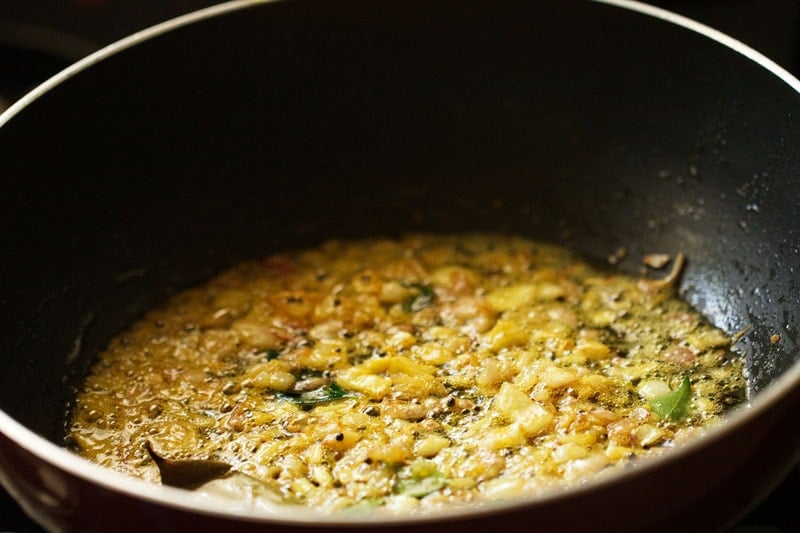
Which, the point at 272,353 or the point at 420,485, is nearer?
the point at 420,485

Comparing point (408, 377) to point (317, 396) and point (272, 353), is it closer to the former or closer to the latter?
point (317, 396)

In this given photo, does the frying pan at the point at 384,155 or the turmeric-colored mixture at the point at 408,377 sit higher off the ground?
the frying pan at the point at 384,155

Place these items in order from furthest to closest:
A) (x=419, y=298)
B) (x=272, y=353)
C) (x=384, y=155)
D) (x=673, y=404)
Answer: (x=384, y=155), (x=419, y=298), (x=272, y=353), (x=673, y=404)


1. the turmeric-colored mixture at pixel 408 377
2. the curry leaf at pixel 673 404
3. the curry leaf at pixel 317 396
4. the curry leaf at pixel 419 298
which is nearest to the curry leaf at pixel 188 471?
the turmeric-colored mixture at pixel 408 377

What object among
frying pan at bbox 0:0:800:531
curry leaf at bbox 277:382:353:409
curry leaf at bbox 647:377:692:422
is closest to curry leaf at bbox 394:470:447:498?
curry leaf at bbox 277:382:353:409

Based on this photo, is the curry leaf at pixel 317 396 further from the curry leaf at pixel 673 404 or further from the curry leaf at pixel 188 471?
the curry leaf at pixel 673 404

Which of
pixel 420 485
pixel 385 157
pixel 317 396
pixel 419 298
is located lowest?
pixel 420 485

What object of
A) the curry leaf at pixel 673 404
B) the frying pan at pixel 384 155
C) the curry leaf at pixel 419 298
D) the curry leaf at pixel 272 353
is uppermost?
the frying pan at pixel 384 155

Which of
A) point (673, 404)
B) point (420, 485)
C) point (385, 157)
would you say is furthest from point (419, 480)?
point (385, 157)

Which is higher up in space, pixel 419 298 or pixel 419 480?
pixel 419 298
